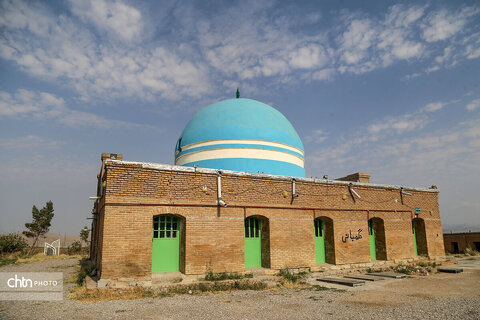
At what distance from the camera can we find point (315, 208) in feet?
45.2

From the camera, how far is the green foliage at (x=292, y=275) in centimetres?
1159

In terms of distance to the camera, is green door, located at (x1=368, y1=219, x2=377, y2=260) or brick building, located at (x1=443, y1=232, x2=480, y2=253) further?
brick building, located at (x1=443, y1=232, x2=480, y2=253)

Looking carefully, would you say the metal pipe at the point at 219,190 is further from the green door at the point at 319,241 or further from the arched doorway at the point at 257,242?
the green door at the point at 319,241

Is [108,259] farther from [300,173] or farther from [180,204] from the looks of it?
[300,173]

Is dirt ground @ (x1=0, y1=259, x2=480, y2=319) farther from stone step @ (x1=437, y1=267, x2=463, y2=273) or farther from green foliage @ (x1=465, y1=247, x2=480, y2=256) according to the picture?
green foliage @ (x1=465, y1=247, x2=480, y2=256)

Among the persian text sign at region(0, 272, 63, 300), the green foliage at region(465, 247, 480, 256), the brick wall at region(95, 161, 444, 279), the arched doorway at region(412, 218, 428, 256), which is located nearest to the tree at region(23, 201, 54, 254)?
the persian text sign at region(0, 272, 63, 300)

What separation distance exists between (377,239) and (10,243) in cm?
2779

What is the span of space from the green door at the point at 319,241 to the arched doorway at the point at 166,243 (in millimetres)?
6387

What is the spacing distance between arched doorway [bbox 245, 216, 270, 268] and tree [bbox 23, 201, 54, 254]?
25.8 meters

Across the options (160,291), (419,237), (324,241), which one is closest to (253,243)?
(324,241)

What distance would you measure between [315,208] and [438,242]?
32.0ft

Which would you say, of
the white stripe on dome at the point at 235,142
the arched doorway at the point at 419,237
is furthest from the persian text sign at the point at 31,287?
the arched doorway at the point at 419,237

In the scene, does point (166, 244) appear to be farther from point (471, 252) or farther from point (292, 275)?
point (471, 252)

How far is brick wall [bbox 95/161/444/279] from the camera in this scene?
9.82 m
